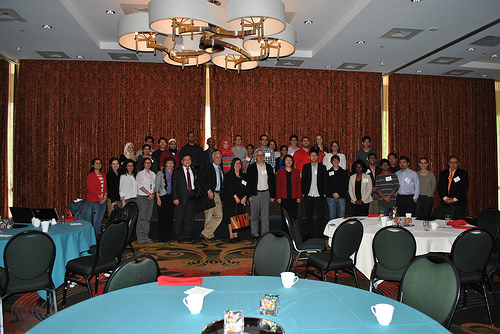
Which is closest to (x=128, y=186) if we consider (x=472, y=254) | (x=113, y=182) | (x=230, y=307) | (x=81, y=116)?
(x=113, y=182)

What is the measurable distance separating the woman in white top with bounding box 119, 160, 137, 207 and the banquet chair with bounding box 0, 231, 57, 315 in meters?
3.76

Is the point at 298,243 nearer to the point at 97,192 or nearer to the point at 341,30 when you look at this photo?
the point at 97,192

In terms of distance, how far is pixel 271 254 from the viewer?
3.48m

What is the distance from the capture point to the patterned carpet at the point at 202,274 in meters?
3.88

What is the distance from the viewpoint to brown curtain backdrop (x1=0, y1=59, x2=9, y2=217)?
9.85 metres

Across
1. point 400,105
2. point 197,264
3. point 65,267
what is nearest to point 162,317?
point 65,267

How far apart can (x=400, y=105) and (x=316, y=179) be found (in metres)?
6.15

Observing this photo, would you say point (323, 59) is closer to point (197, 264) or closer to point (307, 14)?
point (307, 14)

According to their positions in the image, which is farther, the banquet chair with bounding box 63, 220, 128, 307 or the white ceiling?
the white ceiling

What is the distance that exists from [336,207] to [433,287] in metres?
5.55

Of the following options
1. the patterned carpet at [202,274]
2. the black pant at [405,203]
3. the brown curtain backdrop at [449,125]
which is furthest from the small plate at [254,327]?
the brown curtain backdrop at [449,125]

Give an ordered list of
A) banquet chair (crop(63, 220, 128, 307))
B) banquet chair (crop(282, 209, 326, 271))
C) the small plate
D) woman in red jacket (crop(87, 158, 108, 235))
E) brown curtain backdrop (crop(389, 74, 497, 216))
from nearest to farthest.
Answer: the small plate, banquet chair (crop(63, 220, 128, 307)), banquet chair (crop(282, 209, 326, 271)), woman in red jacket (crop(87, 158, 108, 235)), brown curtain backdrop (crop(389, 74, 497, 216))

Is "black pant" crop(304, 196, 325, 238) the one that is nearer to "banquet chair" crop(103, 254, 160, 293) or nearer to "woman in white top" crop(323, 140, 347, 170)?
"woman in white top" crop(323, 140, 347, 170)

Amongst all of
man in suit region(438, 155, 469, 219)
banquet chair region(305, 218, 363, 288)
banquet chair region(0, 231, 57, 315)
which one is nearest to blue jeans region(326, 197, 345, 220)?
man in suit region(438, 155, 469, 219)
